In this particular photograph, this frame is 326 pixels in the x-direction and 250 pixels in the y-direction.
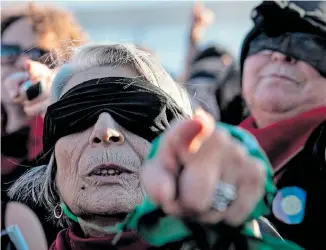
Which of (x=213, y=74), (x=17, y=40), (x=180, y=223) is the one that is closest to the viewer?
(x=180, y=223)

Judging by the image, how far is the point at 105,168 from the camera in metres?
1.48

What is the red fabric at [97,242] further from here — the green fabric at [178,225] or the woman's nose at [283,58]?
the woman's nose at [283,58]

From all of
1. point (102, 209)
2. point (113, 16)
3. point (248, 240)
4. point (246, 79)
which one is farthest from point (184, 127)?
point (113, 16)

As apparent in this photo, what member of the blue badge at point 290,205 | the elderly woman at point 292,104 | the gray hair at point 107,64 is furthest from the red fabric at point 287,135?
the gray hair at point 107,64

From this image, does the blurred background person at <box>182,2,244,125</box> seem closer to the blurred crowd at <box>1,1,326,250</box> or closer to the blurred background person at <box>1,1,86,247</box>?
the blurred crowd at <box>1,1,326,250</box>

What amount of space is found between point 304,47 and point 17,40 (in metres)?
1.06

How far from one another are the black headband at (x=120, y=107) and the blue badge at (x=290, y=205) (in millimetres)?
559

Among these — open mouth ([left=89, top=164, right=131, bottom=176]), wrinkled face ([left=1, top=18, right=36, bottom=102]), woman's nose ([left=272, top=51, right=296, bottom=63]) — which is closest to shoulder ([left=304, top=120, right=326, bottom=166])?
woman's nose ([left=272, top=51, right=296, bottom=63])

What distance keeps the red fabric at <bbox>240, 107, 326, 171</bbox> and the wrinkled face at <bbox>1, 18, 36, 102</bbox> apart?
90cm

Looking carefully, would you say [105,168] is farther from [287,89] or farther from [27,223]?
[287,89]

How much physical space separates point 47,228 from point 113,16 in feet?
38.5

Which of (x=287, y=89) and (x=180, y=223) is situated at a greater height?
(x=180, y=223)

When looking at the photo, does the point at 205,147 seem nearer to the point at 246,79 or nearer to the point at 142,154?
the point at 142,154

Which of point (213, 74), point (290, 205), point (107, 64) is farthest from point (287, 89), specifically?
point (213, 74)
